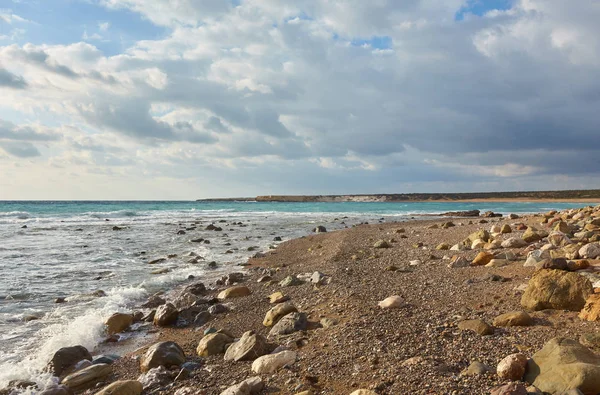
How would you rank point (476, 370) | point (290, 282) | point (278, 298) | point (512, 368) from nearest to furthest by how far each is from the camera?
1. point (512, 368)
2. point (476, 370)
3. point (278, 298)
4. point (290, 282)

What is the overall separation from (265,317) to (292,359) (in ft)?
7.17

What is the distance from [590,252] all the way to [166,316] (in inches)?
300

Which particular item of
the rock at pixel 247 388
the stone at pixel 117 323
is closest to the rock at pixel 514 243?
the rock at pixel 247 388

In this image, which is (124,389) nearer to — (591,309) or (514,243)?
(591,309)

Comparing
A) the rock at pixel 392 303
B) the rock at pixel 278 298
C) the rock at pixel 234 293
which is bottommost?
the rock at pixel 234 293

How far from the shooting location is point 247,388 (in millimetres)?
3840

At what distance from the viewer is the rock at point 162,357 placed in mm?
4949

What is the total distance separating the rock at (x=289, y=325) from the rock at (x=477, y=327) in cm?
206

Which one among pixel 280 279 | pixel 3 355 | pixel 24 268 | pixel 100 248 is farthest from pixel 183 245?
pixel 3 355

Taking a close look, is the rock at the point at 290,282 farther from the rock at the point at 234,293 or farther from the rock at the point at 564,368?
the rock at the point at 564,368

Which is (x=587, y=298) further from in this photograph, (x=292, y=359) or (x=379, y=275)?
(x=379, y=275)

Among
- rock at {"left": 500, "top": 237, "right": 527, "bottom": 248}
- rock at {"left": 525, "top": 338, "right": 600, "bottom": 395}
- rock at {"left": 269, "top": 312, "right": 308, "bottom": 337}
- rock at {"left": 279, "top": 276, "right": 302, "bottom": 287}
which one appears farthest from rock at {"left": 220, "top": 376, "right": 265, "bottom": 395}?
rock at {"left": 500, "top": 237, "right": 527, "bottom": 248}

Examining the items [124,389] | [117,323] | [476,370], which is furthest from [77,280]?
[476,370]

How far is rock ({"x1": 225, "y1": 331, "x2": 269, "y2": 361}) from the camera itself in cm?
477
